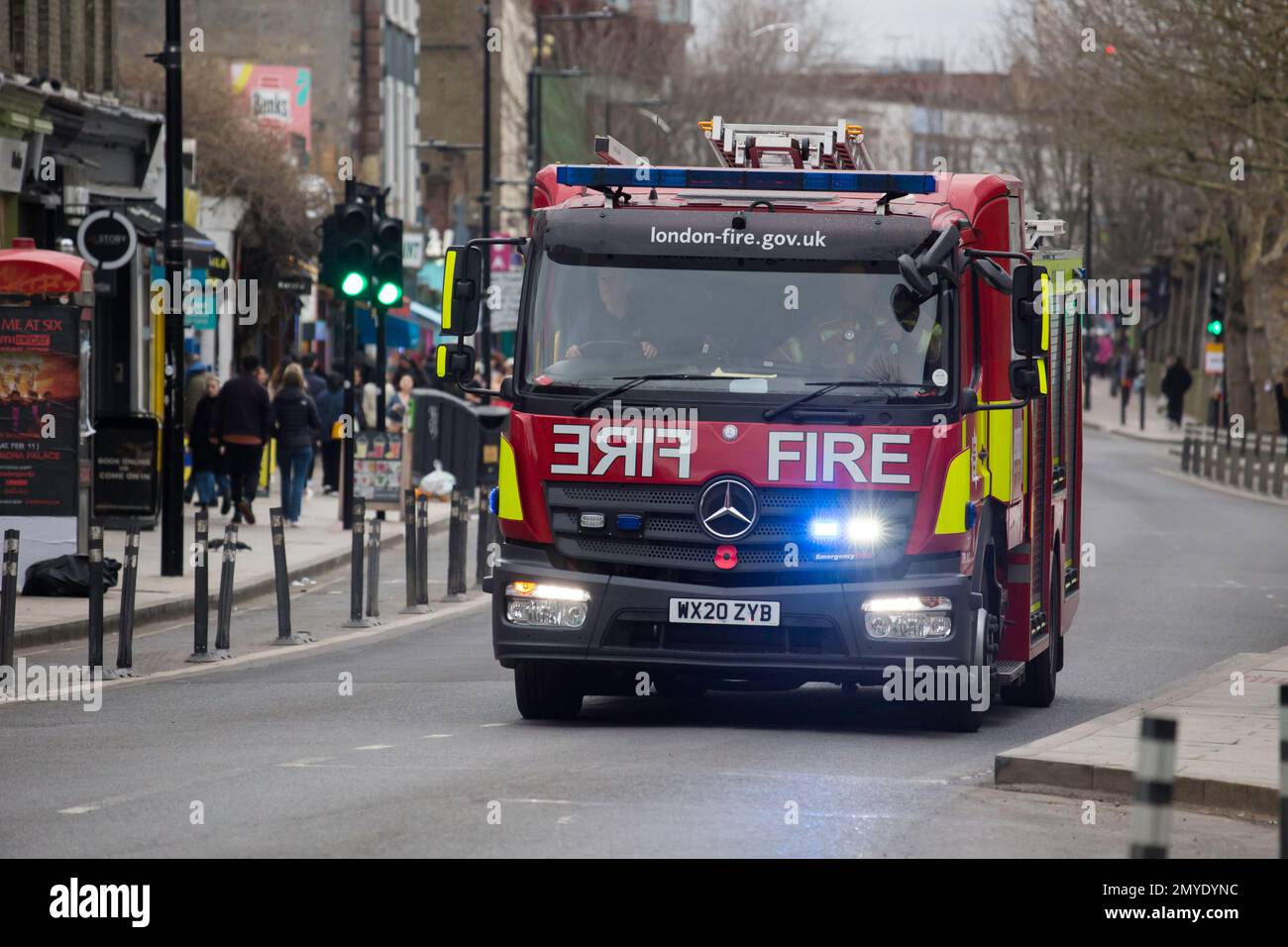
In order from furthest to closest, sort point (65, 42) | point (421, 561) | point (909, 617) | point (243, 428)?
point (65, 42)
point (243, 428)
point (421, 561)
point (909, 617)

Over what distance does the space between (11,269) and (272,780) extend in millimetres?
10649

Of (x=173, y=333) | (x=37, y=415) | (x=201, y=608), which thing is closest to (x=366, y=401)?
(x=173, y=333)

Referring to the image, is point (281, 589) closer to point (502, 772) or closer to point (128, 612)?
point (128, 612)

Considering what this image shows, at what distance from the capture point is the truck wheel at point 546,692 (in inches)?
504

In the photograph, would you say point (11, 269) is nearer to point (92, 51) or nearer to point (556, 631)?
point (556, 631)

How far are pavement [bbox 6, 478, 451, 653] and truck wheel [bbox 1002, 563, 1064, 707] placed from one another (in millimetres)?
6977

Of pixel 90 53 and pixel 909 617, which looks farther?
pixel 90 53

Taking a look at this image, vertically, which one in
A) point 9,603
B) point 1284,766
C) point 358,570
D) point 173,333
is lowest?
point 358,570

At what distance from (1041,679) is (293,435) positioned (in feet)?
53.0

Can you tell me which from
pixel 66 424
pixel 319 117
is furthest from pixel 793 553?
pixel 319 117

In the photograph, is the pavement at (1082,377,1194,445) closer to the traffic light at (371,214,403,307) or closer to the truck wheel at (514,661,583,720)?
the traffic light at (371,214,403,307)

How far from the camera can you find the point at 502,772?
35.2 ft

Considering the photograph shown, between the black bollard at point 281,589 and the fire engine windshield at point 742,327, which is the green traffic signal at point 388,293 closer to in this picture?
the black bollard at point 281,589

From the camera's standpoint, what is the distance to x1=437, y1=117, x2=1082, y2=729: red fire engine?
462 inches
